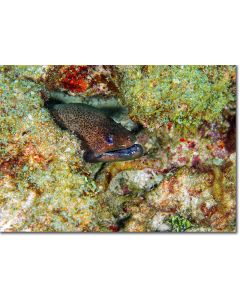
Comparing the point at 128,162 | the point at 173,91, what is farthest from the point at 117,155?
the point at 173,91

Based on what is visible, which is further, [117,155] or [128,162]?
[128,162]

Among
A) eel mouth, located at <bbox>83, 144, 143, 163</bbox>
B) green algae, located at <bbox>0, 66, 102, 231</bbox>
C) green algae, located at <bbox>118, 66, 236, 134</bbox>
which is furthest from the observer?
eel mouth, located at <bbox>83, 144, 143, 163</bbox>

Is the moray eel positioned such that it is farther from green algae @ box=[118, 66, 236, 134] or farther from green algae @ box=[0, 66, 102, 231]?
green algae @ box=[0, 66, 102, 231]

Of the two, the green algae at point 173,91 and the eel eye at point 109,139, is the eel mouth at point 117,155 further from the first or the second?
the green algae at point 173,91

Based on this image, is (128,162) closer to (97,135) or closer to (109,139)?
Result: (109,139)

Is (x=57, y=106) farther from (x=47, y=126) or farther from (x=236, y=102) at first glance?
(x=236, y=102)

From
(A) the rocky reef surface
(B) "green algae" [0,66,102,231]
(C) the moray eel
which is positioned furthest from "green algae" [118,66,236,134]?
(B) "green algae" [0,66,102,231]

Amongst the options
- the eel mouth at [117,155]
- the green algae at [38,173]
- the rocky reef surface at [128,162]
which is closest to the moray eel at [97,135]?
the eel mouth at [117,155]
